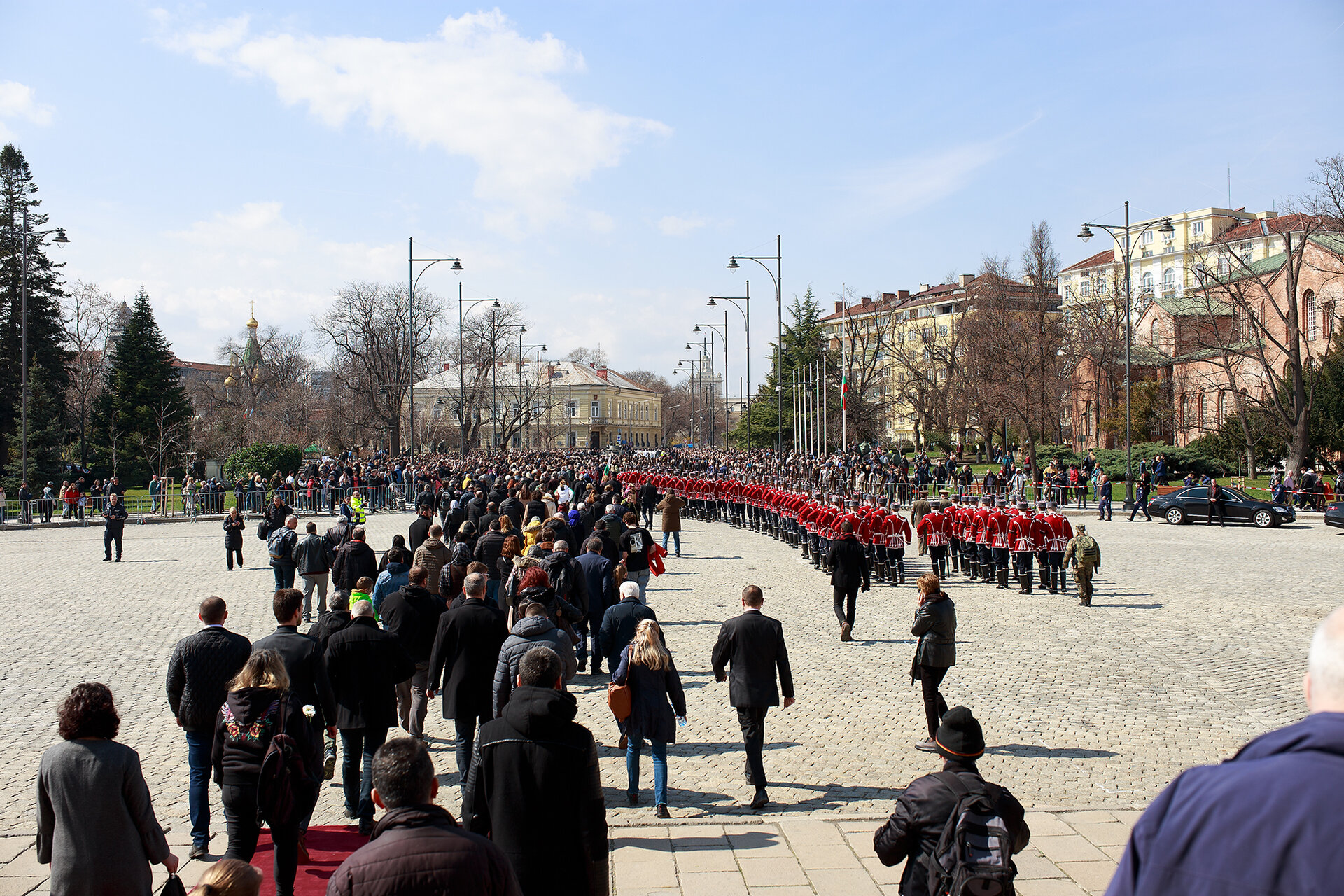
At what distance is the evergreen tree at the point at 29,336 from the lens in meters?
49.3

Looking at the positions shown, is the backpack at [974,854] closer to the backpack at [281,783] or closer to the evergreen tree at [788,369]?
the backpack at [281,783]

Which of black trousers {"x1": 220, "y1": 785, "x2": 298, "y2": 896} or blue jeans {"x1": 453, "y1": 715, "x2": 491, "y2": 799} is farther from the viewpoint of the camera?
blue jeans {"x1": 453, "y1": 715, "x2": 491, "y2": 799}

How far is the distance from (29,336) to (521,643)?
188 ft

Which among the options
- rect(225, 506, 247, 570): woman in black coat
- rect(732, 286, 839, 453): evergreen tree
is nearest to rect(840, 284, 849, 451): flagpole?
rect(732, 286, 839, 453): evergreen tree

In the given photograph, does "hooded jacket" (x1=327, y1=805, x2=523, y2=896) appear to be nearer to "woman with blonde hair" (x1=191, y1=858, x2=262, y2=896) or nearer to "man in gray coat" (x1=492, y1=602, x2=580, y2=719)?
"woman with blonde hair" (x1=191, y1=858, x2=262, y2=896)

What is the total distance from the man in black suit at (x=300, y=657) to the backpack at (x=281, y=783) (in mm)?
1161

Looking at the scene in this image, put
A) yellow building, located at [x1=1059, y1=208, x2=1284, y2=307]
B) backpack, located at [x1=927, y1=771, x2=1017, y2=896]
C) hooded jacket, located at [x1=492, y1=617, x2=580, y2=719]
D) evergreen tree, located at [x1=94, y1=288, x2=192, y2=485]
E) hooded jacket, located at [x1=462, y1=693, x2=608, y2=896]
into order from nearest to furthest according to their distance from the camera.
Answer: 1. backpack, located at [x1=927, y1=771, x2=1017, y2=896]
2. hooded jacket, located at [x1=462, y1=693, x2=608, y2=896]
3. hooded jacket, located at [x1=492, y1=617, x2=580, y2=719]
4. evergreen tree, located at [x1=94, y1=288, x2=192, y2=485]
5. yellow building, located at [x1=1059, y1=208, x2=1284, y2=307]

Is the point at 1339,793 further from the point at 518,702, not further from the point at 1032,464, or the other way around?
the point at 1032,464

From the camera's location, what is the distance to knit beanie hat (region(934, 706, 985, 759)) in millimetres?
4398

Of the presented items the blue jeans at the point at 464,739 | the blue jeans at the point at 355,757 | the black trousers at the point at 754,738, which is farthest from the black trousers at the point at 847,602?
the blue jeans at the point at 355,757

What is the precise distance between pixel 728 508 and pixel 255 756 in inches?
1138

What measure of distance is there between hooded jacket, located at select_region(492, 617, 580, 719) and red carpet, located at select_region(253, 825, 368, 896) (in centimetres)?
130

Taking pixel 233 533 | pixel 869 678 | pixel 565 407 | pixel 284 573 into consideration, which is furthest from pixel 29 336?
pixel 565 407

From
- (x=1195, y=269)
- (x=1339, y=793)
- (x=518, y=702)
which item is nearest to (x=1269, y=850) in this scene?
(x=1339, y=793)
